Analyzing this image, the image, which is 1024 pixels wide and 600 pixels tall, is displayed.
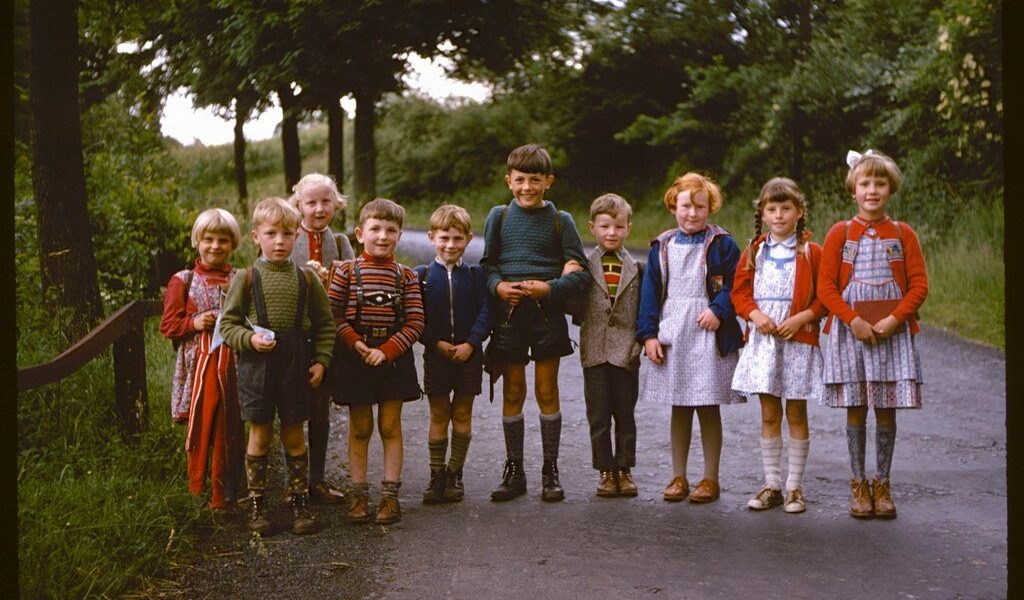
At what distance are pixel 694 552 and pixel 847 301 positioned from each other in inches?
64.5

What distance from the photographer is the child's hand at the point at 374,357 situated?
5.84m

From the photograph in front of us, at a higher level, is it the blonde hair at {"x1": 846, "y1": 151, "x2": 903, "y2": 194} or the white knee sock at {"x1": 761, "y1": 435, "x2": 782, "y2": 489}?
the blonde hair at {"x1": 846, "y1": 151, "x2": 903, "y2": 194}

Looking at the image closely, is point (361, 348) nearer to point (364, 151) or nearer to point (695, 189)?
point (695, 189)

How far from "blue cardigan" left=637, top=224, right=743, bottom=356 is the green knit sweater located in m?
1.78

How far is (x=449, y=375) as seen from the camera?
246 inches

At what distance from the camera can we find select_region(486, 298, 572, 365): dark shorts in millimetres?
6352

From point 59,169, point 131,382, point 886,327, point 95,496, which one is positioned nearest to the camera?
point 95,496

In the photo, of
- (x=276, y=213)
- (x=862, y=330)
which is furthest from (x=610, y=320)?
(x=276, y=213)

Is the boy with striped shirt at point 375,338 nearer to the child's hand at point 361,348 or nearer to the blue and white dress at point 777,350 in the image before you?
the child's hand at point 361,348

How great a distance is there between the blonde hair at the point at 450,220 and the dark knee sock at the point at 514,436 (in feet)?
3.69

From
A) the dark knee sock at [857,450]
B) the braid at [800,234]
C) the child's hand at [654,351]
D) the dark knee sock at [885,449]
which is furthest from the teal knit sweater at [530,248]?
the dark knee sock at [885,449]

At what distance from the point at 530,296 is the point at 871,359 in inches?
72.8

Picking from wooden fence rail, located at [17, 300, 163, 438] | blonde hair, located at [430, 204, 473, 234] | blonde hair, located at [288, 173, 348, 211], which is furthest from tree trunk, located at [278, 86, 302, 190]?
blonde hair, located at [430, 204, 473, 234]

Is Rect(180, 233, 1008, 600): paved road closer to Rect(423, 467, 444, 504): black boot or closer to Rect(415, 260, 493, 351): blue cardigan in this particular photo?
Rect(423, 467, 444, 504): black boot
